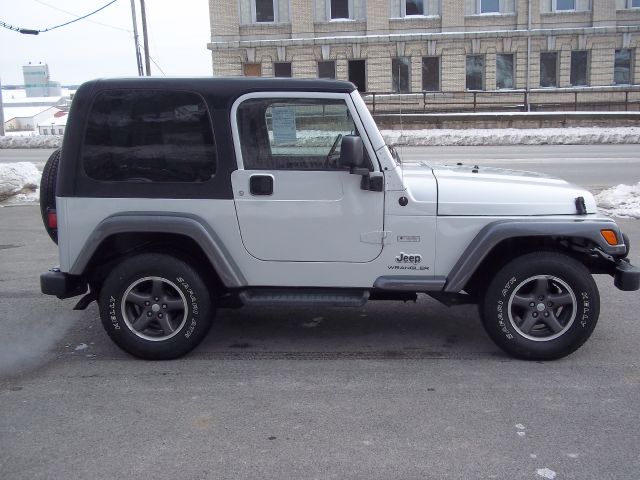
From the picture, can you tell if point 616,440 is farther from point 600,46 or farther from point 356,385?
point 600,46

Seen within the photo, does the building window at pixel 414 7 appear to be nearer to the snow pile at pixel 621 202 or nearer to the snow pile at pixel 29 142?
the snow pile at pixel 29 142

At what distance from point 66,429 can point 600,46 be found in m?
39.8

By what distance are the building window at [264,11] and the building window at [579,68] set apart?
57.3ft

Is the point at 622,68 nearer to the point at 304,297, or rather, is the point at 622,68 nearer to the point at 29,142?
the point at 29,142

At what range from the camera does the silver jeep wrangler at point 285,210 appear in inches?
177

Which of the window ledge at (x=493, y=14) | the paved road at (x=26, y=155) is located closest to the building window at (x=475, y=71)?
the window ledge at (x=493, y=14)

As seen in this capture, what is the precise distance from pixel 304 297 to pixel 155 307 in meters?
1.04

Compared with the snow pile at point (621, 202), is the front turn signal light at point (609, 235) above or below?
above

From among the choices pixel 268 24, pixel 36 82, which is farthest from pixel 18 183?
pixel 36 82

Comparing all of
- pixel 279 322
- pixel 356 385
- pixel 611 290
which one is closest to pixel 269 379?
pixel 356 385

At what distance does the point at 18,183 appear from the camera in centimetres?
1204

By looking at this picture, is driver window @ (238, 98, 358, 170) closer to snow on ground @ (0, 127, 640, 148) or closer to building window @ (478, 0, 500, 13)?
snow on ground @ (0, 127, 640, 148)

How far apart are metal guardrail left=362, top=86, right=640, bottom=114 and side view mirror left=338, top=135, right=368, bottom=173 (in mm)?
31539

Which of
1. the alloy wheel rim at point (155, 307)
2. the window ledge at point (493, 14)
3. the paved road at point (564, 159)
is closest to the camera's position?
the alloy wheel rim at point (155, 307)
